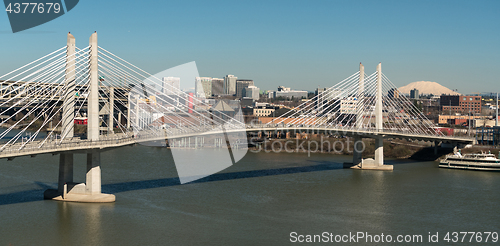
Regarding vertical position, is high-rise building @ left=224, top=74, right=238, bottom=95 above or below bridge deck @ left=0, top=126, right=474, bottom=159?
above

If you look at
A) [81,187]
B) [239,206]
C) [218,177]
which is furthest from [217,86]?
[239,206]

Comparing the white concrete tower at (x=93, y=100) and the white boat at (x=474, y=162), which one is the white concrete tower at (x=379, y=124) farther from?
the white concrete tower at (x=93, y=100)

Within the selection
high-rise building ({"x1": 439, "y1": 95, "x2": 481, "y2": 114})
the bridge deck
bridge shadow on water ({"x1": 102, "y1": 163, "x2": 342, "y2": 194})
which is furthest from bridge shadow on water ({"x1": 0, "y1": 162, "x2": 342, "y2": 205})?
high-rise building ({"x1": 439, "y1": 95, "x2": 481, "y2": 114})

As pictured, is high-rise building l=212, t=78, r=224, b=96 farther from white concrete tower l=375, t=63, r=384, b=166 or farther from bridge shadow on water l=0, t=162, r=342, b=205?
bridge shadow on water l=0, t=162, r=342, b=205

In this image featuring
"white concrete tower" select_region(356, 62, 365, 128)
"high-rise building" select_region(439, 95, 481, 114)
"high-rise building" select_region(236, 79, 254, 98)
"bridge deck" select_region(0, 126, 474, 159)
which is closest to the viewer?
"bridge deck" select_region(0, 126, 474, 159)

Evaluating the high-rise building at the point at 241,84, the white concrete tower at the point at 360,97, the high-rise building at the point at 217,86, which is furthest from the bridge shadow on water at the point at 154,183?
the high-rise building at the point at 241,84

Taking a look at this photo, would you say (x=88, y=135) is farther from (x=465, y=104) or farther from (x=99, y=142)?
(x=465, y=104)
